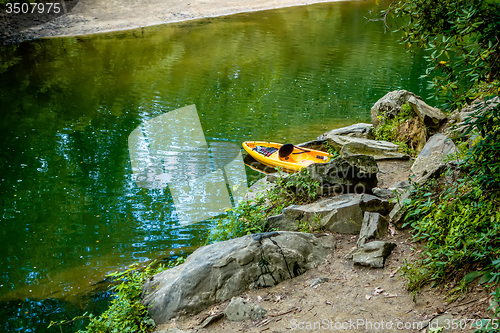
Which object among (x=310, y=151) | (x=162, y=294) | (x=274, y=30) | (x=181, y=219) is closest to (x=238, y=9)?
(x=274, y=30)

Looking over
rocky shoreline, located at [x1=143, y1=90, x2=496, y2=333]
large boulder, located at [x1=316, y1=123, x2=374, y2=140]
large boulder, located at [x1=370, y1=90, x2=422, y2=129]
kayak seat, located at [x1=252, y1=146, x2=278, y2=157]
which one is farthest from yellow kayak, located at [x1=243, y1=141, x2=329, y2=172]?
rocky shoreline, located at [x1=143, y1=90, x2=496, y2=333]

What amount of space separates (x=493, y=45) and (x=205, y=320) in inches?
169

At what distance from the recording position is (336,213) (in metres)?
6.25

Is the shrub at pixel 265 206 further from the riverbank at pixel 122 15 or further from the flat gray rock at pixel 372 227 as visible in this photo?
the riverbank at pixel 122 15

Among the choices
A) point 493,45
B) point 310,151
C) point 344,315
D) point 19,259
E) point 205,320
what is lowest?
point 19,259

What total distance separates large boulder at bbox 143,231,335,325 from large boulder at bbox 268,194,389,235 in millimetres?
517

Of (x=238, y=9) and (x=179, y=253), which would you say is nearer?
(x=179, y=253)

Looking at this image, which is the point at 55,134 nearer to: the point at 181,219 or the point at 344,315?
the point at 181,219

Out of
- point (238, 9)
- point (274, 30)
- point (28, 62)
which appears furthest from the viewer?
point (238, 9)

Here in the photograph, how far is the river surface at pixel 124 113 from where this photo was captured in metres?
8.91

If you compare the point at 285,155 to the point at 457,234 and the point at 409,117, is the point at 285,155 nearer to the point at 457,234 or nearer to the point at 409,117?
the point at 409,117

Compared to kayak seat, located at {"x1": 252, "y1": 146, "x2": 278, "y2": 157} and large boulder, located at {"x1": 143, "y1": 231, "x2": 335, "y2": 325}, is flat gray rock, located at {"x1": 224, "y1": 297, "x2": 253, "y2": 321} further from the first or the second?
kayak seat, located at {"x1": 252, "y1": 146, "x2": 278, "y2": 157}

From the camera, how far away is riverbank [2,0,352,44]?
29.3 metres

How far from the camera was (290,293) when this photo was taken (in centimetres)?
521
